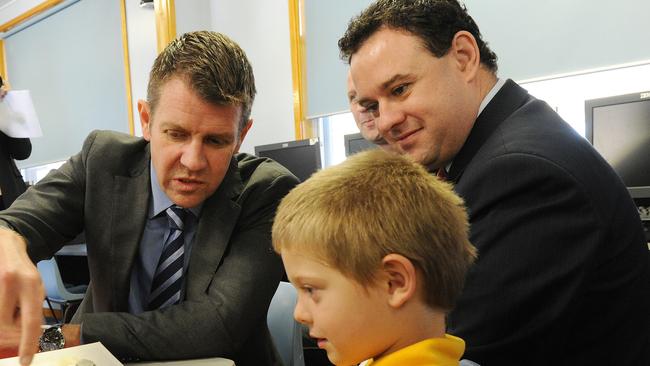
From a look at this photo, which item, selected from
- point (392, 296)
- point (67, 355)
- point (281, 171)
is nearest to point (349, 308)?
point (392, 296)

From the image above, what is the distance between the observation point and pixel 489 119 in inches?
41.7

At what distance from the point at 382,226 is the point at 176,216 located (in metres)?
0.77

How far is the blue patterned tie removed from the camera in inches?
51.9

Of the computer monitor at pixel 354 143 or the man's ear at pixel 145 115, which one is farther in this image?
the computer monitor at pixel 354 143

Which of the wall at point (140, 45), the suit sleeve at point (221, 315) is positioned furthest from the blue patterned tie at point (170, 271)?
the wall at point (140, 45)

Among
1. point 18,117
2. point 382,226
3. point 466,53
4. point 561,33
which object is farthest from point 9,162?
point 561,33

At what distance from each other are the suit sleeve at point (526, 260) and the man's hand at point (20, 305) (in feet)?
2.04

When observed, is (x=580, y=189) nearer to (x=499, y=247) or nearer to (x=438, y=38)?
(x=499, y=247)

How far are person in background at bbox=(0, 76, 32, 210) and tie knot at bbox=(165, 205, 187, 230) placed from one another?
2143 millimetres

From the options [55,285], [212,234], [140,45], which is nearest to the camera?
[212,234]

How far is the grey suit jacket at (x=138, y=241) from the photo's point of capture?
1108 mm

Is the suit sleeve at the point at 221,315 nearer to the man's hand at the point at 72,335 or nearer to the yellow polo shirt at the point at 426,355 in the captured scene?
the man's hand at the point at 72,335

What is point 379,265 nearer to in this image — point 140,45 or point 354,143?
point 354,143

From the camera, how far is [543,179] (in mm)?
839
